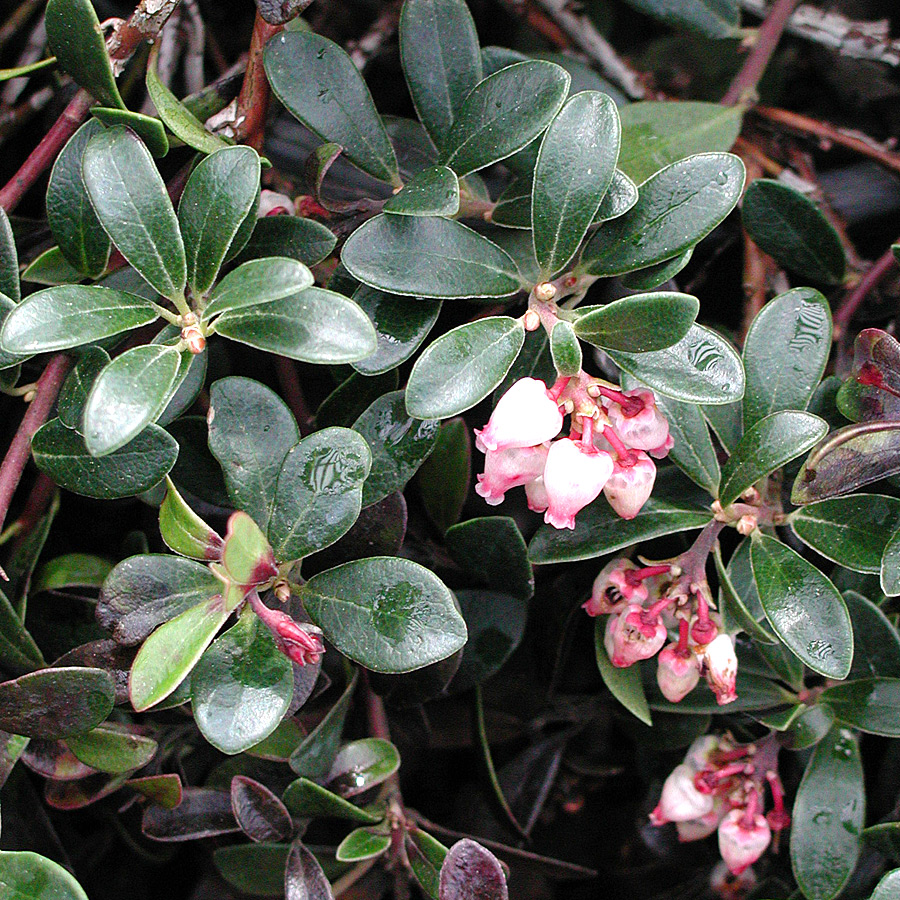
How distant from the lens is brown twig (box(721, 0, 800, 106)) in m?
1.18

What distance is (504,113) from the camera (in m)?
0.81

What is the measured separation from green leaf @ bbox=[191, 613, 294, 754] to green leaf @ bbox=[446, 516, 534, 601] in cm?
23

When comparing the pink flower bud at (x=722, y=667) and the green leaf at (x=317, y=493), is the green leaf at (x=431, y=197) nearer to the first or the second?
the green leaf at (x=317, y=493)

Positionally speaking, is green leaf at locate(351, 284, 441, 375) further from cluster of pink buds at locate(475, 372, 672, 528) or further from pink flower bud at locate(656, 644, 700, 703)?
pink flower bud at locate(656, 644, 700, 703)

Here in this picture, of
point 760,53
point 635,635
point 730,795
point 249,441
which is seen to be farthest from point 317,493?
point 760,53

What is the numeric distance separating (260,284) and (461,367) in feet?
0.52

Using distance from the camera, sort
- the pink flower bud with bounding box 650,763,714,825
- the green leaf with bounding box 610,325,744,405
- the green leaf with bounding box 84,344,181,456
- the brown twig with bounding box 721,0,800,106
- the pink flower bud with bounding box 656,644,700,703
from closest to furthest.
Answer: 1. the green leaf with bounding box 84,344,181,456
2. the green leaf with bounding box 610,325,744,405
3. the pink flower bud with bounding box 656,644,700,703
4. the pink flower bud with bounding box 650,763,714,825
5. the brown twig with bounding box 721,0,800,106

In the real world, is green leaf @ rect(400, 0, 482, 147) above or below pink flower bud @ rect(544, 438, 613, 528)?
above

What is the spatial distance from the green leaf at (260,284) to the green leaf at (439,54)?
12.2 inches

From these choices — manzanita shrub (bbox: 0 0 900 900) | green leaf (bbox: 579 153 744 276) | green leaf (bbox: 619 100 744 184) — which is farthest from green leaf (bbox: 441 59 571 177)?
green leaf (bbox: 619 100 744 184)

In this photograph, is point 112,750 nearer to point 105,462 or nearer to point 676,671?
point 105,462

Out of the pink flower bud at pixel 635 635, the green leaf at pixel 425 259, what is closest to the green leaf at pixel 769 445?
the pink flower bud at pixel 635 635

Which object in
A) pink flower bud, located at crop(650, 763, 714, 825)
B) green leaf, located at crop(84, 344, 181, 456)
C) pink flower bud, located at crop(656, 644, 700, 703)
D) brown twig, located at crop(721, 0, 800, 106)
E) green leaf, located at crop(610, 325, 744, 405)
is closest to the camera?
green leaf, located at crop(84, 344, 181, 456)

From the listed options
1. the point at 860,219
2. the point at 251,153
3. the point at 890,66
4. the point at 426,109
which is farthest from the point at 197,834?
the point at 890,66
